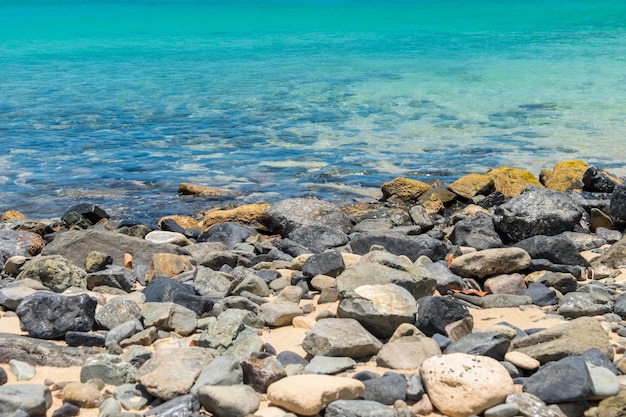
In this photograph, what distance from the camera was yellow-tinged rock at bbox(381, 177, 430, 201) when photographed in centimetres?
988

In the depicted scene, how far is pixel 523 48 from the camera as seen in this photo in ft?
89.3

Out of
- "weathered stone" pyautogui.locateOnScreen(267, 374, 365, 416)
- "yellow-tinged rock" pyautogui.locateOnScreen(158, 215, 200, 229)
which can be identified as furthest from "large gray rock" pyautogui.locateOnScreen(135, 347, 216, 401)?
"yellow-tinged rock" pyautogui.locateOnScreen(158, 215, 200, 229)

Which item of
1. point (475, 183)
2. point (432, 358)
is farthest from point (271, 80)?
point (432, 358)

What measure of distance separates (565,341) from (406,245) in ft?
8.74

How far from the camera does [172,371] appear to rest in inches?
160

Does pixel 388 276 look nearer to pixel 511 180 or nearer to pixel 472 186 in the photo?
pixel 472 186

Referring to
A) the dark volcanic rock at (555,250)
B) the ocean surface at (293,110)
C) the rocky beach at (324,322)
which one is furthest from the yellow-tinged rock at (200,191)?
the dark volcanic rock at (555,250)

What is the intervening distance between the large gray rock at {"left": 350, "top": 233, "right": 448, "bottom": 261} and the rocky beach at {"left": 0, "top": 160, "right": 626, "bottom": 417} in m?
0.02

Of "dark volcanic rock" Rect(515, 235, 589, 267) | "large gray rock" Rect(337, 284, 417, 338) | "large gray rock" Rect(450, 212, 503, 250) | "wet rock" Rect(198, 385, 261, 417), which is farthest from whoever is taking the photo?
"large gray rock" Rect(450, 212, 503, 250)

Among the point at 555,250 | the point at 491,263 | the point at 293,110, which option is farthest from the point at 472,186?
the point at 293,110

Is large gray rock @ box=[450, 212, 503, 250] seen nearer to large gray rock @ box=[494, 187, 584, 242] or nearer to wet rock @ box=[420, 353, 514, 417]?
large gray rock @ box=[494, 187, 584, 242]

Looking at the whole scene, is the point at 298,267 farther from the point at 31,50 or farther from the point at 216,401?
the point at 31,50

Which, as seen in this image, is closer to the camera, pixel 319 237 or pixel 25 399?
pixel 25 399

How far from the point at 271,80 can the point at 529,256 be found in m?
15.7
